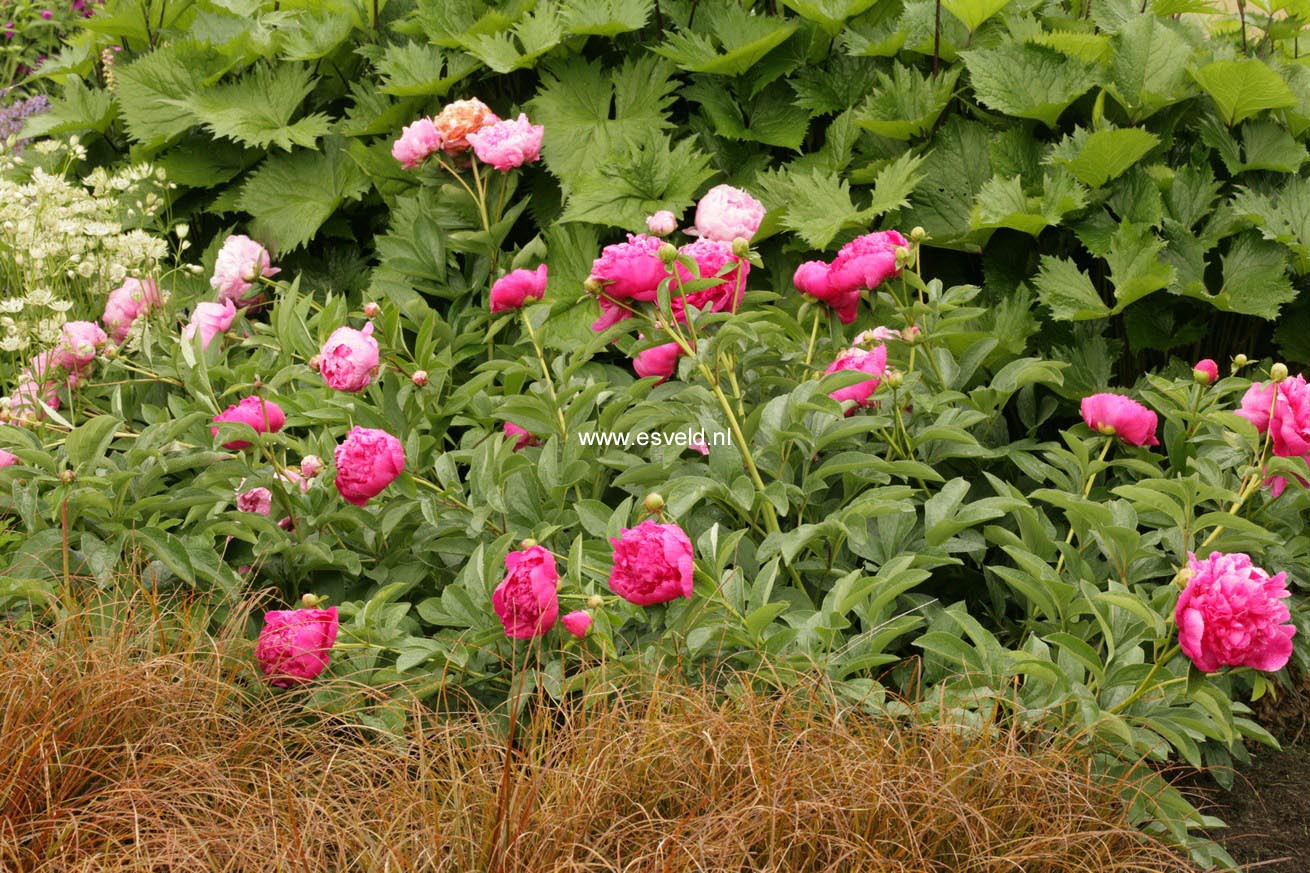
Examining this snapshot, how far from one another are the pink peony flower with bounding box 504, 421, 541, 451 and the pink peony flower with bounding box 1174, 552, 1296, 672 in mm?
1194

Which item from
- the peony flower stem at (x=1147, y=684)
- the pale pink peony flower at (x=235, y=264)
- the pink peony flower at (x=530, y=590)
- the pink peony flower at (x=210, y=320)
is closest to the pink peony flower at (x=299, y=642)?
the pink peony flower at (x=530, y=590)

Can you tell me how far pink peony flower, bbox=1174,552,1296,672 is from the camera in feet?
4.58

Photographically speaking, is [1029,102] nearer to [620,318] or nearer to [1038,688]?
[620,318]

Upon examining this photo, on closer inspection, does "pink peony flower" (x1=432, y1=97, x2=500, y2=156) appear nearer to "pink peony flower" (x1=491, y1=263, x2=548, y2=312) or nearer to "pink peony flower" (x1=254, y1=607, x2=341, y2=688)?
"pink peony flower" (x1=491, y1=263, x2=548, y2=312)

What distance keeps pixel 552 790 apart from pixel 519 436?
31.7 inches

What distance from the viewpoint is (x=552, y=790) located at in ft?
5.30

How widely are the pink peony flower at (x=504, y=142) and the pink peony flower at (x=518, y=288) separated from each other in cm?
70

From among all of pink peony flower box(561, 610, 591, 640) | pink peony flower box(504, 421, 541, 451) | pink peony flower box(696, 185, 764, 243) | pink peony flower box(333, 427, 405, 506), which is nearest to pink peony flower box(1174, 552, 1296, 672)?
pink peony flower box(561, 610, 591, 640)

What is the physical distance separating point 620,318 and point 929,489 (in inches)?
25.5

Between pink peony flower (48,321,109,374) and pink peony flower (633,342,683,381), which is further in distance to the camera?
pink peony flower (48,321,109,374)

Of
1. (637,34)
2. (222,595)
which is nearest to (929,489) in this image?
(222,595)

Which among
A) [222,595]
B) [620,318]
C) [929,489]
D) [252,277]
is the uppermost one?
[620,318]

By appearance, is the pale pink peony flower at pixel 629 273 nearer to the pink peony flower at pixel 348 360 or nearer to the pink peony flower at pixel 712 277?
the pink peony flower at pixel 712 277

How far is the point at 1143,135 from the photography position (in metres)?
2.44
